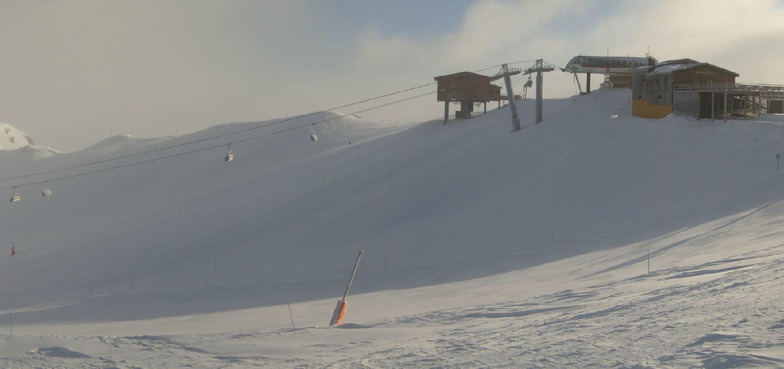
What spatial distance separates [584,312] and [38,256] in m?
37.3

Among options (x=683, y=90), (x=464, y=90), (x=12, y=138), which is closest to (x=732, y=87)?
(x=683, y=90)

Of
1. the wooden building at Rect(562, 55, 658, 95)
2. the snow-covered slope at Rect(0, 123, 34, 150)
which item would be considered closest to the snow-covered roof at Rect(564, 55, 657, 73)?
the wooden building at Rect(562, 55, 658, 95)

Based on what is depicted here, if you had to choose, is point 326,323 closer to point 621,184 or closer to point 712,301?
point 712,301

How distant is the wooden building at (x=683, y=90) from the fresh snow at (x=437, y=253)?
5.53 feet

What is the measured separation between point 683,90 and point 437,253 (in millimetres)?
21677

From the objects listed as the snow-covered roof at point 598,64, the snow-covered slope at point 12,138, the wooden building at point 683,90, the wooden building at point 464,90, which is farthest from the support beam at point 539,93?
the snow-covered slope at point 12,138

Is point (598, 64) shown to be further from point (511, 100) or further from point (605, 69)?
point (511, 100)

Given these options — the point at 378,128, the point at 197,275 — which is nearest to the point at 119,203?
the point at 378,128

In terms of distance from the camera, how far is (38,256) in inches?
1642

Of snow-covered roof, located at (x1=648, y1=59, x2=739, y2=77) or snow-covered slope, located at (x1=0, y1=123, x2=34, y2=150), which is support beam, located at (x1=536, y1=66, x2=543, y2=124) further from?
snow-covered slope, located at (x1=0, y1=123, x2=34, y2=150)

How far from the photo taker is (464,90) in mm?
62469

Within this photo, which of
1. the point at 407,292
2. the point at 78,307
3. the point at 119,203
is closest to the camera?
the point at 407,292

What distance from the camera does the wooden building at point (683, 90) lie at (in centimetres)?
4191

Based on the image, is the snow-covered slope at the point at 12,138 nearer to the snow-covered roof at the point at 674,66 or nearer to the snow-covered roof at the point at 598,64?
the snow-covered roof at the point at 598,64
